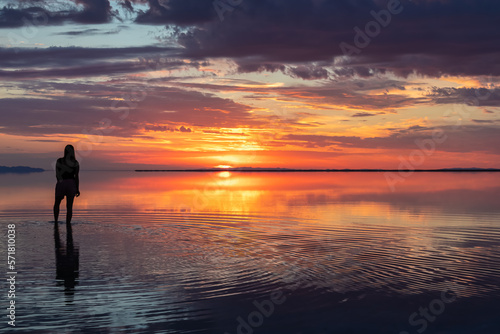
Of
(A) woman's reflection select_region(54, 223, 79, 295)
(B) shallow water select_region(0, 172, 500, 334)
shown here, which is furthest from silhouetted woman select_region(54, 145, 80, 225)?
(A) woman's reflection select_region(54, 223, 79, 295)

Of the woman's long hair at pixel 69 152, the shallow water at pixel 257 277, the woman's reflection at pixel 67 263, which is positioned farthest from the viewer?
the woman's long hair at pixel 69 152

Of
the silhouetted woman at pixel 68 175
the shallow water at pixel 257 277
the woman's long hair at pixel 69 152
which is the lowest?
the shallow water at pixel 257 277

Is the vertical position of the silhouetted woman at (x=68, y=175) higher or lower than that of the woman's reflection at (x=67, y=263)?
higher

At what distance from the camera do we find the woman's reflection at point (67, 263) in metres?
10.8

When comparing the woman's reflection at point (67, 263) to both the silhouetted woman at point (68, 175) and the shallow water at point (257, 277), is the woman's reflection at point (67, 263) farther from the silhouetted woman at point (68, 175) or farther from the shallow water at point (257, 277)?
the silhouetted woman at point (68, 175)

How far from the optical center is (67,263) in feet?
42.3

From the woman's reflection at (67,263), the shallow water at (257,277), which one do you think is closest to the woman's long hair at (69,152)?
the shallow water at (257,277)

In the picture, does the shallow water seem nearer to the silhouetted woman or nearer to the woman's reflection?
the woman's reflection

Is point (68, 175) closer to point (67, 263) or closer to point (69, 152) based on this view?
point (69, 152)

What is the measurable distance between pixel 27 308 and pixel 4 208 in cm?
2073

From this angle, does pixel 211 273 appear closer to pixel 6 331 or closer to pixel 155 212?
pixel 6 331

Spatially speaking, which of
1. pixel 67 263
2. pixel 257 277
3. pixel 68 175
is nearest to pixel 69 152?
pixel 68 175

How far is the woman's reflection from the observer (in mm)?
10828

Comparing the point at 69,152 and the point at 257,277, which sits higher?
the point at 69,152
